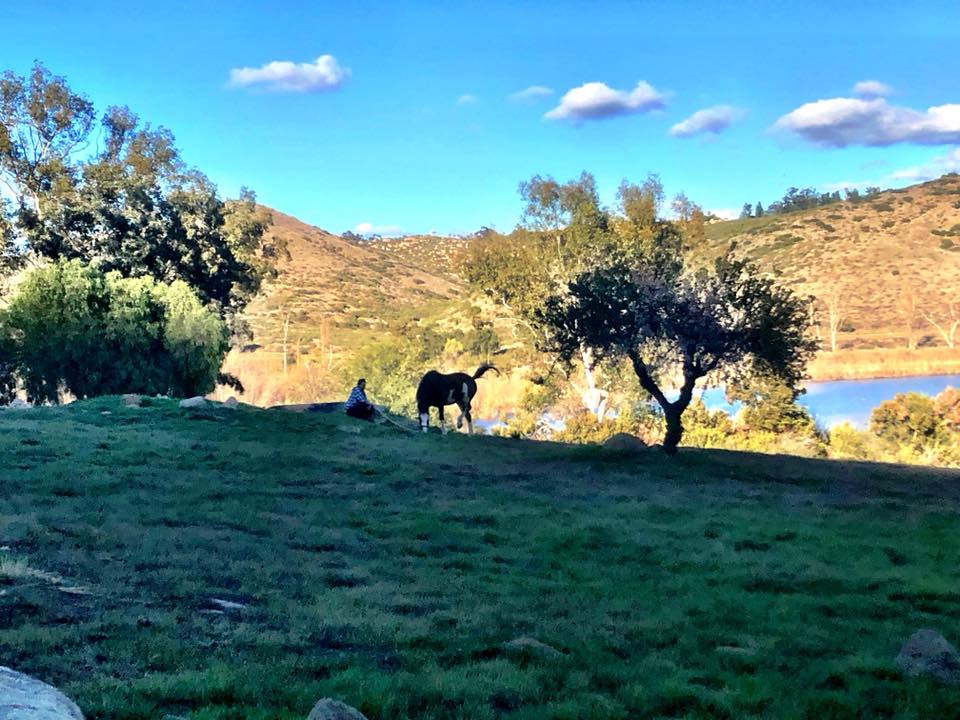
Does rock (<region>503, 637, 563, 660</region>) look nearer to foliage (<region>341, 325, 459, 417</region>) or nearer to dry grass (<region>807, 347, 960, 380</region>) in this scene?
foliage (<region>341, 325, 459, 417</region>)

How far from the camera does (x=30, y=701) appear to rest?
449 cm

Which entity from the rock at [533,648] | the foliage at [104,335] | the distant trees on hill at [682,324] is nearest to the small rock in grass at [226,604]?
the rock at [533,648]

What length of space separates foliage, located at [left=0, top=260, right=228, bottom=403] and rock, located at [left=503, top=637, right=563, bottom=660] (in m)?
31.9

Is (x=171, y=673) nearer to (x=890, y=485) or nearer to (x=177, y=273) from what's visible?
(x=890, y=485)

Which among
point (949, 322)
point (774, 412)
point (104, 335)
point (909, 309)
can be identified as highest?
point (909, 309)

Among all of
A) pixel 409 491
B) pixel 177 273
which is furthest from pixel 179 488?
pixel 177 273

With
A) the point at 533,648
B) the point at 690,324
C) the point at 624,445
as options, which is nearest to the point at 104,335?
the point at 624,445

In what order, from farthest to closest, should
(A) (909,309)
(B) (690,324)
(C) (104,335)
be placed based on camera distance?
(A) (909,309), (C) (104,335), (B) (690,324)

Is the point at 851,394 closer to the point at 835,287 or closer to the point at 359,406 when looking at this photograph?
the point at 835,287

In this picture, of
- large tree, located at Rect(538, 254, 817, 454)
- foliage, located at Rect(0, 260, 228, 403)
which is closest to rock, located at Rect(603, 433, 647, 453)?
large tree, located at Rect(538, 254, 817, 454)

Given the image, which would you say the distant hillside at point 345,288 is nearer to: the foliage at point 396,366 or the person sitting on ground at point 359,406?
the foliage at point 396,366

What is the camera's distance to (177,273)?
4409cm

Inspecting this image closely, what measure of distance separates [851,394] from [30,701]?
59114mm

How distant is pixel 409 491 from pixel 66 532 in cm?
770
